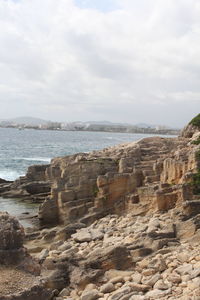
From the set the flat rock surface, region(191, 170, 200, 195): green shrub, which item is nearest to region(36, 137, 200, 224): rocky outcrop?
region(191, 170, 200, 195): green shrub

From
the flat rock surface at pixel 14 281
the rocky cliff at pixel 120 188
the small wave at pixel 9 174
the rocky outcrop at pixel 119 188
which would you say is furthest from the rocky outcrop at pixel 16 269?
the small wave at pixel 9 174

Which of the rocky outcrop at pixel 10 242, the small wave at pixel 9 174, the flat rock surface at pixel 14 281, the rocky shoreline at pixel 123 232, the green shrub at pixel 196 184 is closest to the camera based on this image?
the flat rock surface at pixel 14 281

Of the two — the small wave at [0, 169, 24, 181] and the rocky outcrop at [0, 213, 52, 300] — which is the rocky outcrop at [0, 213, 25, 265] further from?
the small wave at [0, 169, 24, 181]

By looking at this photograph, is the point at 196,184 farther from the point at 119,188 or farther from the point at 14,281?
the point at 14,281

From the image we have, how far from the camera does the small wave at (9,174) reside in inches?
1944

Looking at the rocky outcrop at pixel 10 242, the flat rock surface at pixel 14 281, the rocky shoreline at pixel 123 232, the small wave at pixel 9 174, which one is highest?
the rocky outcrop at pixel 10 242

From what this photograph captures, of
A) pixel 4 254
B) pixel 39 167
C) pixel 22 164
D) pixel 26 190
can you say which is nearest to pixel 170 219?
pixel 4 254

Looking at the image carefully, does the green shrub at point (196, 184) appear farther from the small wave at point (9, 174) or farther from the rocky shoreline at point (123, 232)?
the small wave at point (9, 174)

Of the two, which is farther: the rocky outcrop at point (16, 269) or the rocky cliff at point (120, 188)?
the rocky cliff at point (120, 188)

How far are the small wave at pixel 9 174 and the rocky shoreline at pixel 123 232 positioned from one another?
49.5 ft

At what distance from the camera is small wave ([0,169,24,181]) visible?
162 ft

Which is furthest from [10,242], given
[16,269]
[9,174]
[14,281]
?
[9,174]

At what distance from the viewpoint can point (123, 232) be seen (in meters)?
18.3

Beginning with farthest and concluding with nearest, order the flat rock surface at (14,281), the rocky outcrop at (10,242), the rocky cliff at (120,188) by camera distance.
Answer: the rocky cliff at (120,188) < the rocky outcrop at (10,242) < the flat rock surface at (14,281)
